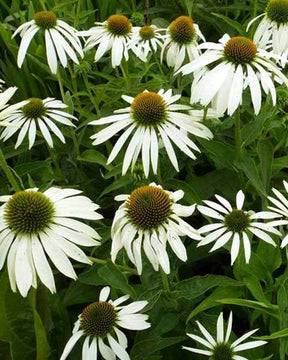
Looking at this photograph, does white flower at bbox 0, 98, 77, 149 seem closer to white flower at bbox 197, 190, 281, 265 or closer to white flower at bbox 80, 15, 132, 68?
white flower at bbox 80, 15, 132, 68

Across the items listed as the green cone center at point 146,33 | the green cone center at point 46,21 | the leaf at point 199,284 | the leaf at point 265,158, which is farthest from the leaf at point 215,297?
the green cone center at point 46,21

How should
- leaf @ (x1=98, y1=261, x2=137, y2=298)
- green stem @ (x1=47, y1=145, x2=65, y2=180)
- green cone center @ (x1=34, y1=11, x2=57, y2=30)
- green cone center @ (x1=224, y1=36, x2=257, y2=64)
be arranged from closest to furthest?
leaf @ (x1=98, y1=261, x2=137, y2=298), green cone center @ (x1=224, y1=36, x2=257, y2=64), green stem @ (x1=47, y1=145, x2=65, y2=180), green cone center @ (x1=34, y1=11, x2=57, y2=30)

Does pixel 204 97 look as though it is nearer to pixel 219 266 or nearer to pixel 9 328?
pixel 219 266

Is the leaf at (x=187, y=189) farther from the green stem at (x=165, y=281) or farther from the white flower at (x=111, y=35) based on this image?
the white flower at (x=111, y=35)

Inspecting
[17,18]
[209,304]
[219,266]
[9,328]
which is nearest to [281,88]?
[219,266]

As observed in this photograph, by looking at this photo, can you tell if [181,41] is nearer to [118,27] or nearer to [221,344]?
[118,27]

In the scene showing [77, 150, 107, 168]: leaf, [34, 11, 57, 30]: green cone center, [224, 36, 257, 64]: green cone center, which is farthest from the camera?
[34, 11, 57, 30]: green cone center

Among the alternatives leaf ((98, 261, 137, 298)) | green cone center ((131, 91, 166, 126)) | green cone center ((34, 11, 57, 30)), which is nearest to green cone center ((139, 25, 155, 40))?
green cone center ((34, 11, 57, 30))
